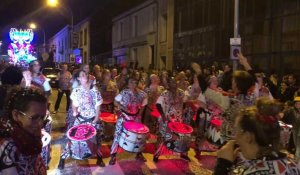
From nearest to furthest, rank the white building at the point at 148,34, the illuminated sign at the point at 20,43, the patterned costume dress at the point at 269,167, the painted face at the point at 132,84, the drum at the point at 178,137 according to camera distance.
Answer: the patterned costume dress at the point at 269,167 < the drum at the point at 178,137 < the painted face at the point at 132,84 < the white building at the point at 148,34 < the illuminated sign at the point at 20,43

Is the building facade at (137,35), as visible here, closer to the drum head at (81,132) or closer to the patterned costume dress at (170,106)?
the patterned costume dress at (170,106)

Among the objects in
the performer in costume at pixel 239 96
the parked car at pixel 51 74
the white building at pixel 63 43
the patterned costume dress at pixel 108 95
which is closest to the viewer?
the performer in costume at pixel 239 96

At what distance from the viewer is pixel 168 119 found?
9.48 metres

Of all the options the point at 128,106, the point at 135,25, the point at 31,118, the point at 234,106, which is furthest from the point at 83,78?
the point at 135,25

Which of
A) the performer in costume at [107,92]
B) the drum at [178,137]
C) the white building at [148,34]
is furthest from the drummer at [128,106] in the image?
the white building at [148,34]

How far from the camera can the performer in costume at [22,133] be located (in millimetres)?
2840

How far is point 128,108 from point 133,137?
927mm

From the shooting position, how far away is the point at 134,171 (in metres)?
8.89

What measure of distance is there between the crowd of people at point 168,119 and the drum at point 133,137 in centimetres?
2

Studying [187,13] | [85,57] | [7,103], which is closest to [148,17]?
[187,13]

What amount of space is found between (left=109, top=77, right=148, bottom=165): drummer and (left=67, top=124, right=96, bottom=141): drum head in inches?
31.9

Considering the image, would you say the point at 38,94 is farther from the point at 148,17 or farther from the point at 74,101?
the point at 148,17

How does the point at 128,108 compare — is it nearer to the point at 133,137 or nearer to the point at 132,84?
the point at 132,84

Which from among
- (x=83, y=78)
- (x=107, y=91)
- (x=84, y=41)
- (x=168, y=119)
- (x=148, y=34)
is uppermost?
(x=84, y=41)
